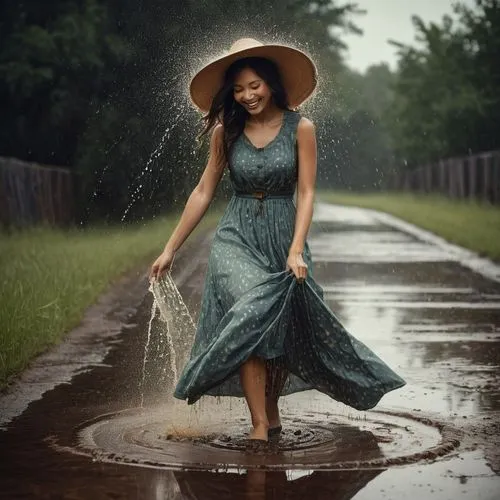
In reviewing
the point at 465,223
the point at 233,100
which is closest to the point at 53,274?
the point at 233,100

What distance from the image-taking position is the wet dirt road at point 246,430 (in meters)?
5.83

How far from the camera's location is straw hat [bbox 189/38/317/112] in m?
7.08

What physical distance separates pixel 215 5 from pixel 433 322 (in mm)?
8815

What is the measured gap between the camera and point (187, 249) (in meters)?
22.4

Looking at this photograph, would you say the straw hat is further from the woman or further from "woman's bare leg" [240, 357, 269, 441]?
"woman's bare leg" [240, 357, 269, 441]

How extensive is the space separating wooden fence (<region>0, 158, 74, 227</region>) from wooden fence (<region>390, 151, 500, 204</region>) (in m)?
14.7

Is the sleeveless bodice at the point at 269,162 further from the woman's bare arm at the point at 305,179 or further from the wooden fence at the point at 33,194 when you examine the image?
the wooden fence at the point at 33,194

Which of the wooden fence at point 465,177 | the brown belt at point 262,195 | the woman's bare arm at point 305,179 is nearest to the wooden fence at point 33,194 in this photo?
the wooden fence at point 465,177

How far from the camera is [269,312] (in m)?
6.78

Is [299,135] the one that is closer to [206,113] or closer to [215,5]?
[206,113]

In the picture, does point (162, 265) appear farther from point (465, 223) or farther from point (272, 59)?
point (465, 223)

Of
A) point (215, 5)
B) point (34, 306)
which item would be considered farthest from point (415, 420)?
point (215, 5)

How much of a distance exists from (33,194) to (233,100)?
19.8 m

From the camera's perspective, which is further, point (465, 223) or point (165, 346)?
point (465, 223)
